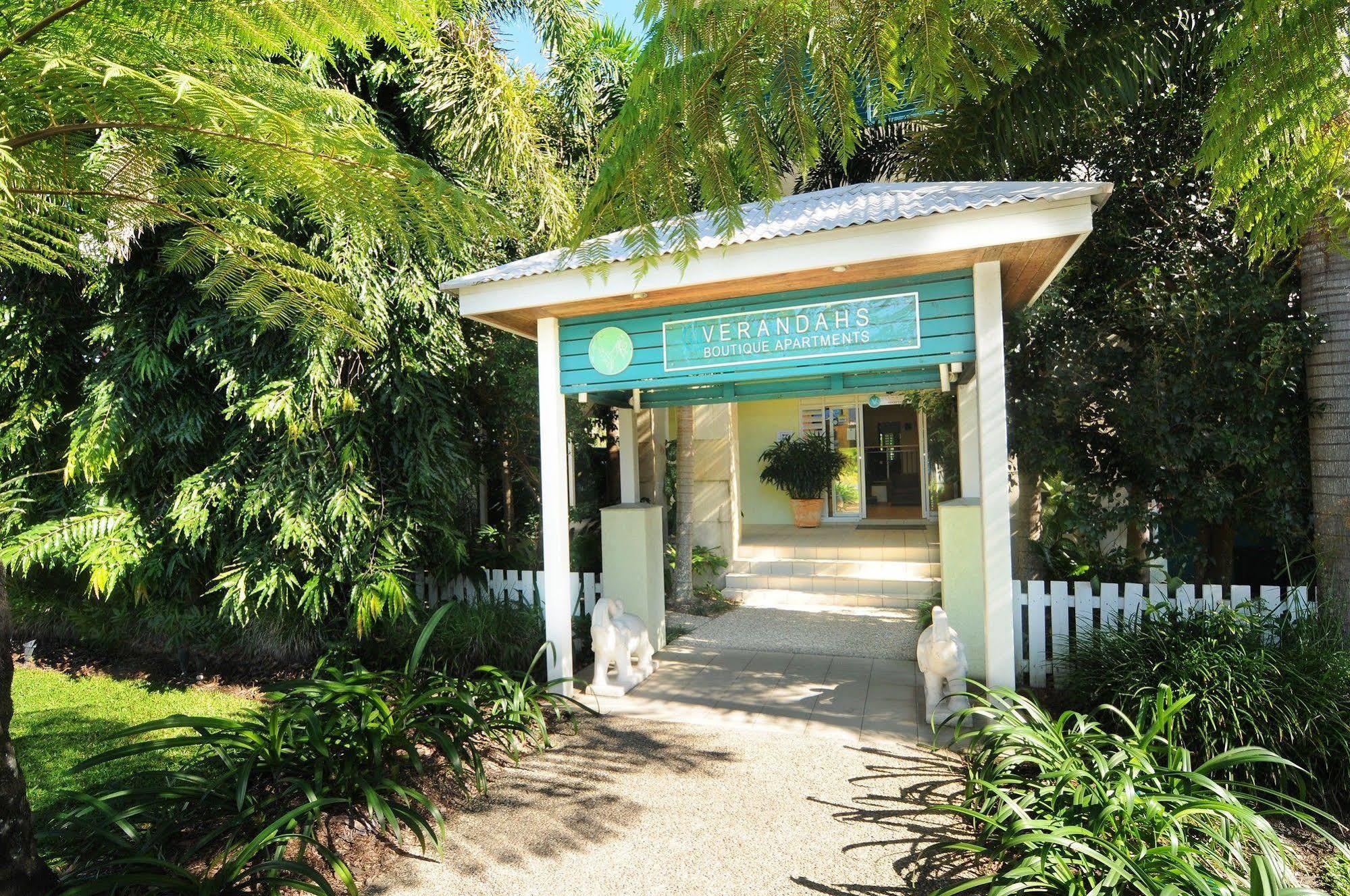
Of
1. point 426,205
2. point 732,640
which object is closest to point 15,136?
point 426,205

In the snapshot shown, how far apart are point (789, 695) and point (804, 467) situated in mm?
7664

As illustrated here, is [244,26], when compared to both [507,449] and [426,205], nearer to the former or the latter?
[426,205]

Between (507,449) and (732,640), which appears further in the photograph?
(507,449)

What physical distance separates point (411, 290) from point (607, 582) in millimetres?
3189

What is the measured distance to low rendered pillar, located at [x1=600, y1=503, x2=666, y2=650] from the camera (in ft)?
21.8

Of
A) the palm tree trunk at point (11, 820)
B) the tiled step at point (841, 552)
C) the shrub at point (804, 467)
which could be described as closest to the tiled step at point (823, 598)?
→ the tiled step at point (841, 552)

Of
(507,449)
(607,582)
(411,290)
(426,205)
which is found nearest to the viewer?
(426,205)

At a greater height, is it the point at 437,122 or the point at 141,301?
the point at 437,122

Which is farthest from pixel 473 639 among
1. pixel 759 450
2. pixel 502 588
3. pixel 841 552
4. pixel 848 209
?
pixel 759 450

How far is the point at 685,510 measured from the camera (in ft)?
30.3

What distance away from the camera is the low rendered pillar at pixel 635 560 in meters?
6.65

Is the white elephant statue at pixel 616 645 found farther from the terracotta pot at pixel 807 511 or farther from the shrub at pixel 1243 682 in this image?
the terracotta pot at pixel 807 511

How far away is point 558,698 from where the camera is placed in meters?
4.95

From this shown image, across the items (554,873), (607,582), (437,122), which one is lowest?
(554,873)
